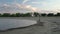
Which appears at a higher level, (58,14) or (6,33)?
(58,14)

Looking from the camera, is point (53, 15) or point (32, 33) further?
point (53, 15)

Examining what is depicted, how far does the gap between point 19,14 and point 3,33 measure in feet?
2.67

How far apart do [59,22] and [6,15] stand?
304cm

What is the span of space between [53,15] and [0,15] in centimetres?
174

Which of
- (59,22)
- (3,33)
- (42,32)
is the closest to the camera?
(3,33)

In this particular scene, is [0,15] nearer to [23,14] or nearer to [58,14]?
[23,14]

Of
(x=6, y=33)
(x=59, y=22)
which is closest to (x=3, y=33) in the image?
(x=6, y=33)

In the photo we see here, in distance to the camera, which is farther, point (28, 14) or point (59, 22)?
point (59, 22)

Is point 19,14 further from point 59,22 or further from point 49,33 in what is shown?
point 59,22

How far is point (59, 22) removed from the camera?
672cm

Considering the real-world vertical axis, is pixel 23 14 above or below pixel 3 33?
above

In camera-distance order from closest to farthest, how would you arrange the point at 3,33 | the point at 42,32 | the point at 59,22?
1. the point at 3,33
2. the point at 42,32
3. the point at 59,22

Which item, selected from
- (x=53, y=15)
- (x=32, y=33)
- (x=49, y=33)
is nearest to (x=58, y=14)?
(x=53, y=15)

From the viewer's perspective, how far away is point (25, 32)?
4.54 meters
